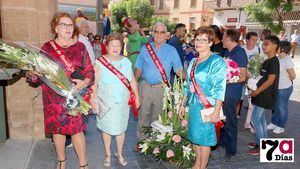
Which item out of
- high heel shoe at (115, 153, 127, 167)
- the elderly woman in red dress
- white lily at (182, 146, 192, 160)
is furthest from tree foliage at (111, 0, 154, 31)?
the elderly woman in red dress

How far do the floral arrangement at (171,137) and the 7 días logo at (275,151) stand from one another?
109cm

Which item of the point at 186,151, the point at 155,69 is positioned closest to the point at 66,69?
the point at 155,69

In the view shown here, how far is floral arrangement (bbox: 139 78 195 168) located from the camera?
3949mm

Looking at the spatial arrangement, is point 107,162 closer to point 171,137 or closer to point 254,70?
point 171,137

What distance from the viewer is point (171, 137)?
4.08m

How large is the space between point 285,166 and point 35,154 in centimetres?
356

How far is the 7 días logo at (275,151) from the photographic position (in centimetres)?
416

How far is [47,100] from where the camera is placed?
3.31 m

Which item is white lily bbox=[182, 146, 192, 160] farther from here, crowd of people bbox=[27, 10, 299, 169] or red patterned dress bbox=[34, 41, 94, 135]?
red patterned dress bbox=[34, 41, 94, 135]

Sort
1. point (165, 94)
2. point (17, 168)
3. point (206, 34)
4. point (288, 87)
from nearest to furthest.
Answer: point (206, 34) → point (17, 168) → point (165, 94) → point (288, 87)

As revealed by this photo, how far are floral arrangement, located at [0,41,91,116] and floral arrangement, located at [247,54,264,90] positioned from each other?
2.56 m

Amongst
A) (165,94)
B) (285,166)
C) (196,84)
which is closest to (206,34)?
(196,84)

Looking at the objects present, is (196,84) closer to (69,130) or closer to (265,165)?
(69,130)

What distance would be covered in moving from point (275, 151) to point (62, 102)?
2995 millimetres
